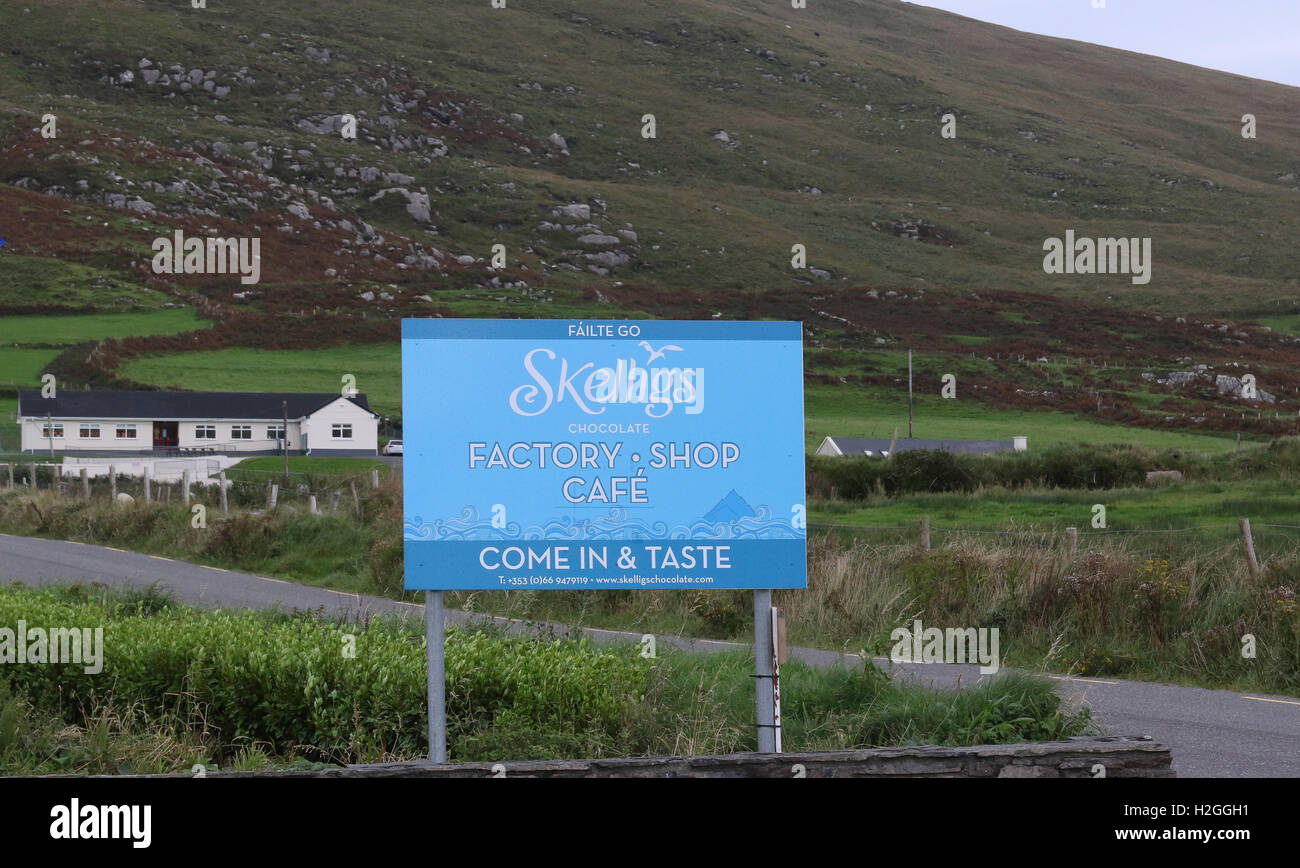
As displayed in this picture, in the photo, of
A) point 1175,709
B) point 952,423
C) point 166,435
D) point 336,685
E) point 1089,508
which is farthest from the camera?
point 952,423

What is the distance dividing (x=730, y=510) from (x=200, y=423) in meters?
58.4

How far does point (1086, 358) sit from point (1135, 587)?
2955 inches

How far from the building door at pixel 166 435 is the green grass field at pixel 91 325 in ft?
50.5

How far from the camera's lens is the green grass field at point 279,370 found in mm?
66688

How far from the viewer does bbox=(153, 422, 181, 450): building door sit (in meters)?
60.2

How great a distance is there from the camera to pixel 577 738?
773cm

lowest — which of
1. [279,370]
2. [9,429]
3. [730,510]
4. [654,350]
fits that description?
[730,510]

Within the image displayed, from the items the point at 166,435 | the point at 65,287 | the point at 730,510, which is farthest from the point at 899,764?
the point at 65,287

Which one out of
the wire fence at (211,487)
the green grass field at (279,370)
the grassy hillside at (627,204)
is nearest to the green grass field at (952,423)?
the grassy hillside at (627,204)

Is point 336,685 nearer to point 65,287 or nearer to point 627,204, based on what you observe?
point 65,287

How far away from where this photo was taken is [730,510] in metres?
7.21

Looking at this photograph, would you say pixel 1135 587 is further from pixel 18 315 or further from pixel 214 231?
pixel 214 231

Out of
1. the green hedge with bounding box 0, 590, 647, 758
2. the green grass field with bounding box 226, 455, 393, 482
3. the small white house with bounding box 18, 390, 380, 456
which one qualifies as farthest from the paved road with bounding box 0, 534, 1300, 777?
the small white house with bounding box 18, 390, 380, 456

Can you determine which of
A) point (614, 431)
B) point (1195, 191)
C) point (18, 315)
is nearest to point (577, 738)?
point (614, 431)
